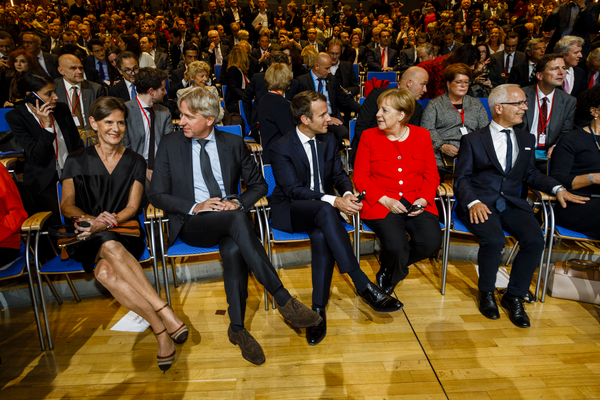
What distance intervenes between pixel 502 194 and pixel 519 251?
401 millimetres

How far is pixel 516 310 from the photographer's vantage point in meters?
2.41

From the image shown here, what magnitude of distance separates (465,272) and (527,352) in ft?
2.96

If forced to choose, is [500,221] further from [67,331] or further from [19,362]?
[19,362]

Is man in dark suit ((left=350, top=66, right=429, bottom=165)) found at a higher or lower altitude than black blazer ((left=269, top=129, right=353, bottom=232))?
higher

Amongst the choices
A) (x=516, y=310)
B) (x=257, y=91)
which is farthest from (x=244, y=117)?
(x=516, y=310)

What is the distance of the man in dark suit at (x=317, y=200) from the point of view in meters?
2.28

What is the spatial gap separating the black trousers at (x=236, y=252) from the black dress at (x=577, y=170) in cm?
200

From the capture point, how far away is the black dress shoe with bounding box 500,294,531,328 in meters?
2.35

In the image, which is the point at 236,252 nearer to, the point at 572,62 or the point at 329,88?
the point at 329,88

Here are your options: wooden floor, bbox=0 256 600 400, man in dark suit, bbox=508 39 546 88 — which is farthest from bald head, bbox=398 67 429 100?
man in dark suit, bbox=508 39 546 88

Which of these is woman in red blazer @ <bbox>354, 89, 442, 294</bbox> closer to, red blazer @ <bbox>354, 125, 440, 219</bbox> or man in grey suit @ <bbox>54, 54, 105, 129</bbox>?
red blazer @ <bbox>354, 125, 440, 219</bbox>

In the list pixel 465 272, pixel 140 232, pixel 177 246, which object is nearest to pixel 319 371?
pixel 177 246

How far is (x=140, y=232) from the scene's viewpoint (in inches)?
92.7

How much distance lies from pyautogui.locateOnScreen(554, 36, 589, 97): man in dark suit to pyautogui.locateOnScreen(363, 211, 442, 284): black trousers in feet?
7.48
